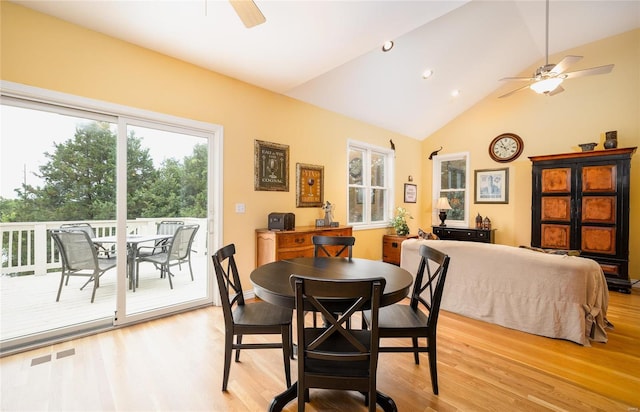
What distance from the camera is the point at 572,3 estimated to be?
13.1 feet

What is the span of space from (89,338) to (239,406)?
1.77 metres

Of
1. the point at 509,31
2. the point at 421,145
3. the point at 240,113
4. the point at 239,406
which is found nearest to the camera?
the point at 239,406

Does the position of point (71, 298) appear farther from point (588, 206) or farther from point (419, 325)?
point (588, 206)

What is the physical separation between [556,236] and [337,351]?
4766 mm

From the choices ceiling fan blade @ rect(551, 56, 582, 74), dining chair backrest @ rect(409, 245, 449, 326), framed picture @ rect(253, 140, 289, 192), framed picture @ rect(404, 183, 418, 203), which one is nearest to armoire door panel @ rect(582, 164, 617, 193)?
ceiling fan blade @ rect(551, 56, 582, 74)

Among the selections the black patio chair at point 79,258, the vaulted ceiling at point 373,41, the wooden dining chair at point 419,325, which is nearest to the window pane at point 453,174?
the vaulted ceiling at point 373,41

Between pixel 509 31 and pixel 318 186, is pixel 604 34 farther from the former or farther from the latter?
pixel 318 186

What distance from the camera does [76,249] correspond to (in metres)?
2.73

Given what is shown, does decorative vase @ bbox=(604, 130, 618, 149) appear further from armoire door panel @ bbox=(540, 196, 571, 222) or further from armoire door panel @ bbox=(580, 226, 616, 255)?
armoire door panel @ bbox=(580, 226, 616, 255)

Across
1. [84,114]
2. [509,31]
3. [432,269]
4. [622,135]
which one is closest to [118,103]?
[84,114]

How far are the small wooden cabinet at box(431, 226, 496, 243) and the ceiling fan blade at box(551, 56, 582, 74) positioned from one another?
10.5 feet

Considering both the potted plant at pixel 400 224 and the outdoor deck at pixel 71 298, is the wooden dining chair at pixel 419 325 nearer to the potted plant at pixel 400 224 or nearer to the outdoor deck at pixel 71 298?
the outdoor deck at pixel 71 298

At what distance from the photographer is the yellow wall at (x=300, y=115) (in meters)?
2.47

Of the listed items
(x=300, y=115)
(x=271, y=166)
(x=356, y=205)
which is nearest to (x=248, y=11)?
(x=271, y=166)
